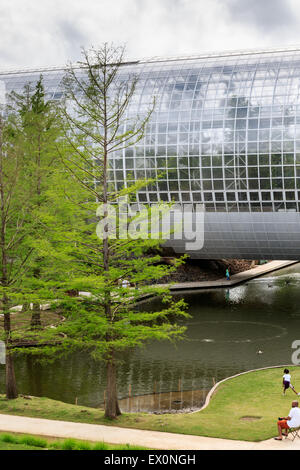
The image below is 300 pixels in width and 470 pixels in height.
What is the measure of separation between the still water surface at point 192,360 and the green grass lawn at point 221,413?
196cm

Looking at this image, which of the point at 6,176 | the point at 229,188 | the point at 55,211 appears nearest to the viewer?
the point at 6,176

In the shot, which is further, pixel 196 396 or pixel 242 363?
pixel 242 363

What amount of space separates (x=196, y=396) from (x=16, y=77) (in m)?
49.9

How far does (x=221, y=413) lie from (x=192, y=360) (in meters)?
10.1

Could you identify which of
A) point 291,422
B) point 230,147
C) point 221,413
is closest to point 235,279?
point 230,147

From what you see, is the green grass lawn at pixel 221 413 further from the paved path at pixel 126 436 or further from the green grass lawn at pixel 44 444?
the green grass lawn at pixel 44 444

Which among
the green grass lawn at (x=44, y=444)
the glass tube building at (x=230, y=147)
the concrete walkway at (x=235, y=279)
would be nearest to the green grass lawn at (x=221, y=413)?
the green grass lawn at (x=44, y=444)

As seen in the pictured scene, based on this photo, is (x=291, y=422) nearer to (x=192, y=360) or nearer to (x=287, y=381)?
(x=287, y=381)

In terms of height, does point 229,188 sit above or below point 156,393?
above

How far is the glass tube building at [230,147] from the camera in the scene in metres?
49.9

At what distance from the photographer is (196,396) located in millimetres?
25891
